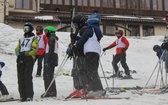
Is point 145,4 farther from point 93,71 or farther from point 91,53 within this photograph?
point 93,71

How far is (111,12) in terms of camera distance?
31562 mm

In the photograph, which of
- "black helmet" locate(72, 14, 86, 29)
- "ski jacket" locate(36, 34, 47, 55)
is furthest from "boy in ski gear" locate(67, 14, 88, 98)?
"ski jacket" locate(36, 34, 47, 55)

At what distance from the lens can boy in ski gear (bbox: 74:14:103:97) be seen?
19.6 ft

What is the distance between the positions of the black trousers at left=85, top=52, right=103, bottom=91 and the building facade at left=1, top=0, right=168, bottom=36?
1982 cm

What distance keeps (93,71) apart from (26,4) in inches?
911

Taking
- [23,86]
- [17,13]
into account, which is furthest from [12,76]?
[17,13]

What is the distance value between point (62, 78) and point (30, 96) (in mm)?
3832

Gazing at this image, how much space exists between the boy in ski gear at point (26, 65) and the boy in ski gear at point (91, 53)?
87cm

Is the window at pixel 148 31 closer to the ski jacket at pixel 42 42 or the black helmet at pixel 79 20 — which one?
the ski jacket at pixel 42 42

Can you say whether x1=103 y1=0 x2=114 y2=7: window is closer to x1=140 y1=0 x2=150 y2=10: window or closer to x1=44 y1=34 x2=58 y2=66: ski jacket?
x1=140 y1=0 x2=150 y2=10: window

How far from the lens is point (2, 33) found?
1533 cm

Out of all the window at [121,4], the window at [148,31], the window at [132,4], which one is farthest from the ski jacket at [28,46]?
the window at [132,4]

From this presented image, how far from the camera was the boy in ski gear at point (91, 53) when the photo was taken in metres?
5.99

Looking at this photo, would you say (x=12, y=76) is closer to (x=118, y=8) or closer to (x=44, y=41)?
(x=44, y=41)
